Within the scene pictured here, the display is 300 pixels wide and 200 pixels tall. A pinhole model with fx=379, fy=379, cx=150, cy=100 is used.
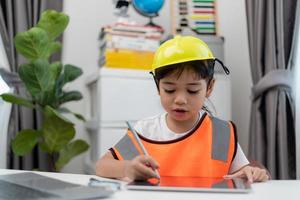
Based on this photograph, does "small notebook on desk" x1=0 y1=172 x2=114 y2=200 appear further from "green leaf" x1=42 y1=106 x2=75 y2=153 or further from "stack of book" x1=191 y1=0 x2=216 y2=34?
"stack of book" x1=191 y1=0 x2=216 y2=34

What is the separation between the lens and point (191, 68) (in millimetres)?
951

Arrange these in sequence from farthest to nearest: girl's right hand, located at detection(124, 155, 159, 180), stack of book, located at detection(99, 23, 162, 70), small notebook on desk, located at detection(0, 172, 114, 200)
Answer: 1. stack of book, located at detection(99, 23, 162, 70)
2. girl's right hand, located at detection(124, 155, 159, 180)
3. small notebook on desk, located at detection(0, 172, 114, 200)

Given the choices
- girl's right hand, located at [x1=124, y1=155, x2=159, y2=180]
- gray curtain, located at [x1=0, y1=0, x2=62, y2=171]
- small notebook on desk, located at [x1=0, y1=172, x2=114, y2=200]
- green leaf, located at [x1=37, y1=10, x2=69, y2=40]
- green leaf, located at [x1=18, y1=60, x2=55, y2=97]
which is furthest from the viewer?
A: gray curtain, located at [x1=0, y1=0, x2=62, y2=171]

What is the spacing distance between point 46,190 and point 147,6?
198 centimetres

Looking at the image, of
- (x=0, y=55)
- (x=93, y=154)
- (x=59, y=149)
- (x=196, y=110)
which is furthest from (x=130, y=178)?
(x=0, y=55)

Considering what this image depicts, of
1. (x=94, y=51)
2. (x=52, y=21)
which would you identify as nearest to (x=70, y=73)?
(x=52, y=21)

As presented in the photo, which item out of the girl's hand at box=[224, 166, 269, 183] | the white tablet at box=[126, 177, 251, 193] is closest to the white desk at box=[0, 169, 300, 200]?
the white tablet at box=[126, 177, 251, 193]

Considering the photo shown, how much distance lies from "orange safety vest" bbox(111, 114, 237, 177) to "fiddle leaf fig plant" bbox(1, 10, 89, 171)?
1103mm

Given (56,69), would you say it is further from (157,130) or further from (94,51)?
(157,130)

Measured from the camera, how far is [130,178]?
792 millimetres

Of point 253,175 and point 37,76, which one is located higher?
point 37,76

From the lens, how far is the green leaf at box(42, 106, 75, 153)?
2088mm

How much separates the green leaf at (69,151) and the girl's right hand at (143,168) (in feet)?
4.83

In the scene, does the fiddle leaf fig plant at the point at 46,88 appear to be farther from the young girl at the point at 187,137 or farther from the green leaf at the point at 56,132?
the young girl at the point at 187,137
